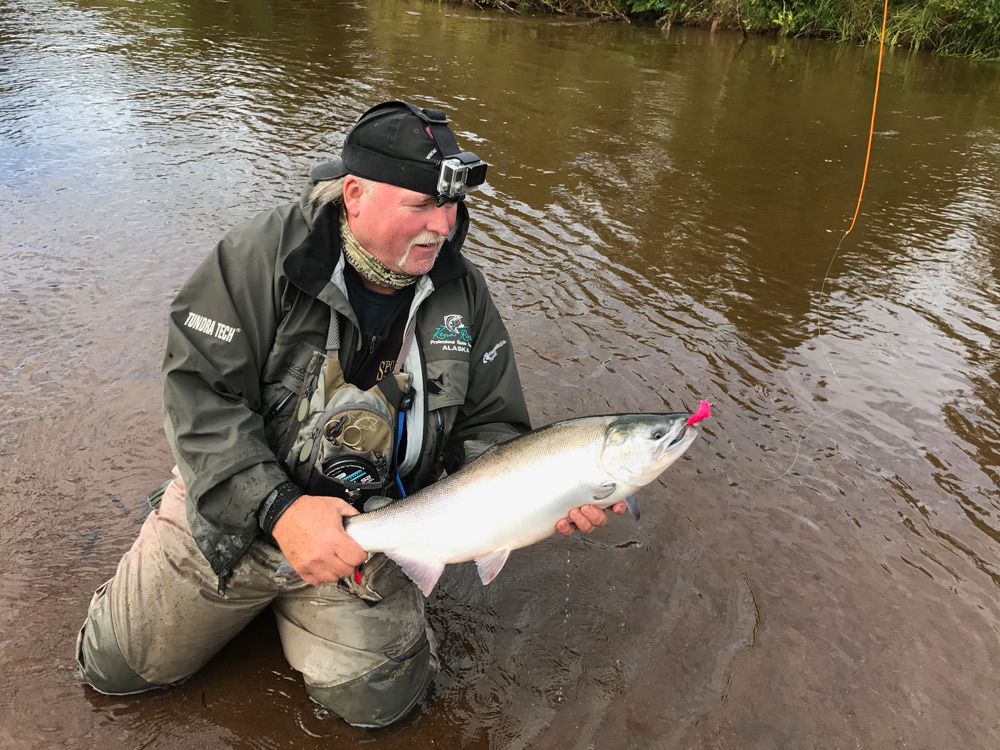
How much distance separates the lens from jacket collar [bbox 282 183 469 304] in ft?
9.51

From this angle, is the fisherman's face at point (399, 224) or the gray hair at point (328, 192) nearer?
the fisherman's face at point (399, 224)

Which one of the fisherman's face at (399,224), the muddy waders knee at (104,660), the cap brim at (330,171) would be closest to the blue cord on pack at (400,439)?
the fisherman's face at (399,224)

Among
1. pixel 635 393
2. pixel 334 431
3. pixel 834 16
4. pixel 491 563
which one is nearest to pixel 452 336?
pixel 334 431

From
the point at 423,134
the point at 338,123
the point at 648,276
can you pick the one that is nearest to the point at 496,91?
the point at 338,123

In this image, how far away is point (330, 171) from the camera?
3105 millimetres

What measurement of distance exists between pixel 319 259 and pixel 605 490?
1425 mm

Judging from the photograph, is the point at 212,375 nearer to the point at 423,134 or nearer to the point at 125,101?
the point at 423,134

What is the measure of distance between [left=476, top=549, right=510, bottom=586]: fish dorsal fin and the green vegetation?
21.7 metres

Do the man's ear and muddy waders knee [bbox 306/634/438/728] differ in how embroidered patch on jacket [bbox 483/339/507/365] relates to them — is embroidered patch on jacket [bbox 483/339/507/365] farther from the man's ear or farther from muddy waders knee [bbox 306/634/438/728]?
muddy waders knee [bbox 306/634/438/728]

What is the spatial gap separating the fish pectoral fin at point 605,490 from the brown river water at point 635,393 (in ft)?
3.52

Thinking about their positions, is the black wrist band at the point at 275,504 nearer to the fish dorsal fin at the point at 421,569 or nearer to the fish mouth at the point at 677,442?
the fish dorsal fin at the point at 421,569

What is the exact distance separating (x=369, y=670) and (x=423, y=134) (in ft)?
→ 7.01

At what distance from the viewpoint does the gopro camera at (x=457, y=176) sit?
288 centimetres

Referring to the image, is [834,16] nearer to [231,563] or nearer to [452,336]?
[452,336]
